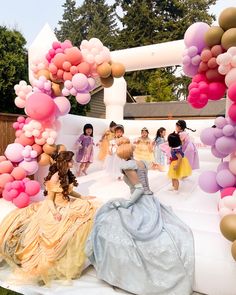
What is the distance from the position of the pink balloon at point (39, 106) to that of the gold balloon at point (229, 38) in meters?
2.19

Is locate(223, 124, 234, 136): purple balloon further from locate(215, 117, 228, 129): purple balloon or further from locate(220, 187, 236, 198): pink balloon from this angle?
locate(220, 187, 236, 198): pink balloon

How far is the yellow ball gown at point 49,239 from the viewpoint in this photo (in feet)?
9.23

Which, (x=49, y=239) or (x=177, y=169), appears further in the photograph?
(x=177, y=169)

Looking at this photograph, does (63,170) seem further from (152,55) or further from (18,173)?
(152,55)

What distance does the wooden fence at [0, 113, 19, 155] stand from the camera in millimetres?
5688

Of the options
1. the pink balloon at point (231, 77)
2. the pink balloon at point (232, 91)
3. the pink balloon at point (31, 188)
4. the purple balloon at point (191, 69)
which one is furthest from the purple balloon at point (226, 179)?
the pink balloon at point (31, 188)

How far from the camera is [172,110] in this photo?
16797 mm

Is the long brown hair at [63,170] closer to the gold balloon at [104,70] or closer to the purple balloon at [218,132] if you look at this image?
the gold balloon at [104,70]

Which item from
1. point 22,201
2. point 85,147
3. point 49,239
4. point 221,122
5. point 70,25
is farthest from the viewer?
point 70,25

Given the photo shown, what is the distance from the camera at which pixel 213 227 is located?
3.12 meters

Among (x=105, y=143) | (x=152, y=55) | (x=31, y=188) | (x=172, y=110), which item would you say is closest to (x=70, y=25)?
(x=172, y=110)

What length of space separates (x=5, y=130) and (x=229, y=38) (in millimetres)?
4275

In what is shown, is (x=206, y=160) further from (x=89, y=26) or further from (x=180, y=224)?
(x=89, y=26)

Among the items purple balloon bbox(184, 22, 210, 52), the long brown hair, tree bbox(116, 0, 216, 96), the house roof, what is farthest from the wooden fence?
tree bbox(116, 0, 216, 96)
